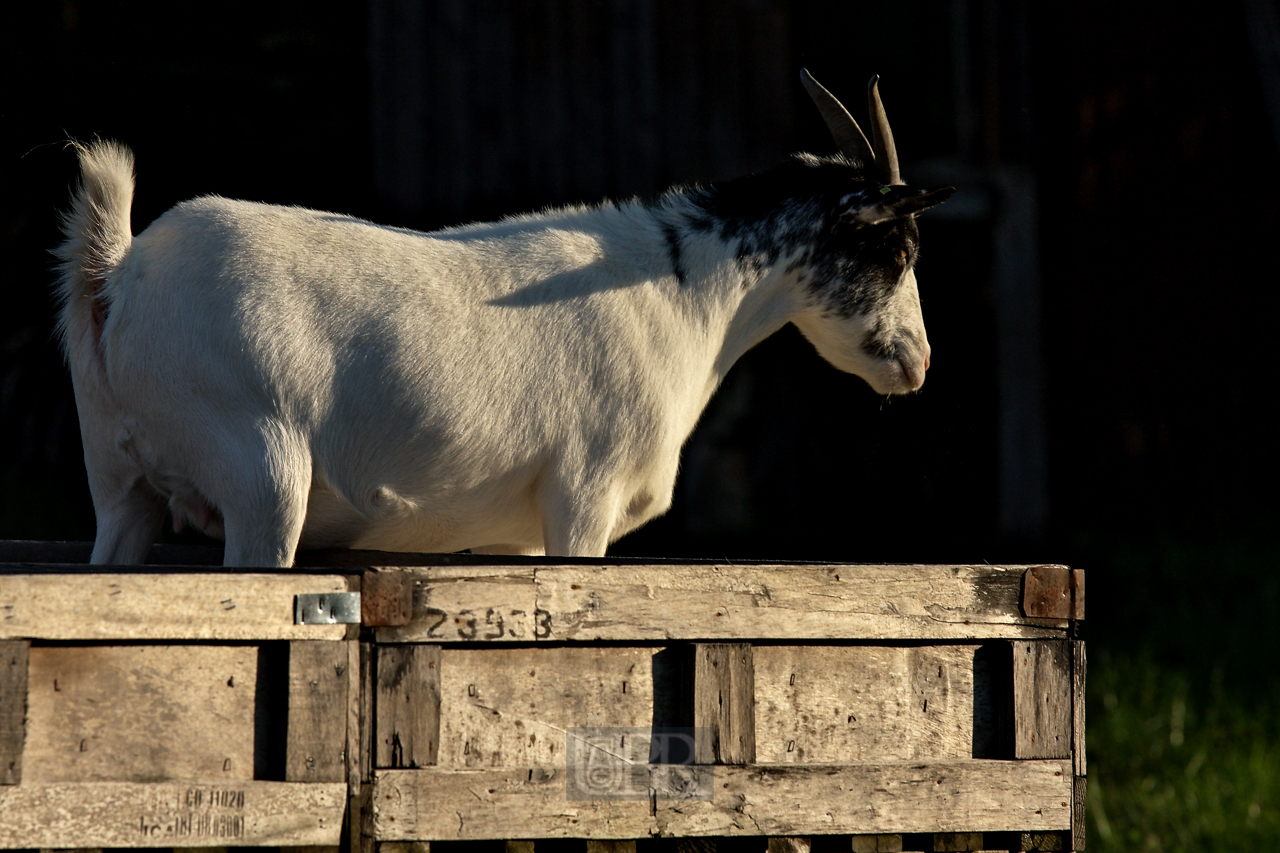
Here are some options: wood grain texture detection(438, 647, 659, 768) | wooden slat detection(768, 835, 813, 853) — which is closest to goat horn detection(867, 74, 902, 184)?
wood grain texture detection(438, 647, 659, 768)

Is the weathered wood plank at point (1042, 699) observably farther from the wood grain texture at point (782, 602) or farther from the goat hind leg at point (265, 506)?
the goat hind leg at point (265, 506)

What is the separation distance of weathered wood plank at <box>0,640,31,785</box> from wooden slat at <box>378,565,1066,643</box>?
59cm

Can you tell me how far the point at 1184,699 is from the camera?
593cm

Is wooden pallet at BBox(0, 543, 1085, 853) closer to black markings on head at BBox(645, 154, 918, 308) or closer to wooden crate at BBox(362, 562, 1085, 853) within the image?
wooden crate at BBox(362, 562, 1085, 853)

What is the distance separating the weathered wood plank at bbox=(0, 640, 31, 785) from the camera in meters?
1.98

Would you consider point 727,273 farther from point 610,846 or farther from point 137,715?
point 137,715

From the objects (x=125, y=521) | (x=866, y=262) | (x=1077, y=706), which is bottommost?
(x=1077, y=706)

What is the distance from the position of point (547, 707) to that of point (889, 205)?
1.79 meters

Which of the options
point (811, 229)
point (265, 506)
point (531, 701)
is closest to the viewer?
point (531, 701)

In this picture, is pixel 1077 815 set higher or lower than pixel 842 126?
lower

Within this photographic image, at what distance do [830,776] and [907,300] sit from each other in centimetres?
167

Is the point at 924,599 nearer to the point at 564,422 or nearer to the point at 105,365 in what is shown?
the point at 564,422

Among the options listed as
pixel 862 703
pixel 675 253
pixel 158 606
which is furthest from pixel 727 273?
pixel 158 606

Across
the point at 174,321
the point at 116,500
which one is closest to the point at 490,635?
the point at 174,321
